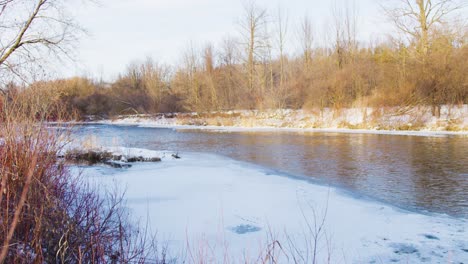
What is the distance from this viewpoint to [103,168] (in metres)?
9.07

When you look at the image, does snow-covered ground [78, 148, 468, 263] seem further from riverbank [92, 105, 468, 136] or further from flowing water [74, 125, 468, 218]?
riverbank [92, 105, 468, 136]

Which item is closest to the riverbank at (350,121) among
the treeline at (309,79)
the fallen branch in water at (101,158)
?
the treeline at (309,79)

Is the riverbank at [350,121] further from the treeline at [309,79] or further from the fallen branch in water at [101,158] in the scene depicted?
the fallen branch in water at [101,158]

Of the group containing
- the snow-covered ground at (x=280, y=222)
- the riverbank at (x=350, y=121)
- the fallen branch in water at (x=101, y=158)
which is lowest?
the snow-covered ground at (x=280, y=222)

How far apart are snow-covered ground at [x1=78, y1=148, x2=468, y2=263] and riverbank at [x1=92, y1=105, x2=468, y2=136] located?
1395 centimetres

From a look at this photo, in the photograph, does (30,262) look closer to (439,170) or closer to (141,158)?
(141,158)

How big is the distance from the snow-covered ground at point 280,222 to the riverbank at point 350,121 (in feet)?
45.8

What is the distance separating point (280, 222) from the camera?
4.75m

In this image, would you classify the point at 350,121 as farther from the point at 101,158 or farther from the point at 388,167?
the point at 101,158

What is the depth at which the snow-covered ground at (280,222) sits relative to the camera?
369 cm

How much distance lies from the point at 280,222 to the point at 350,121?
1914 cm

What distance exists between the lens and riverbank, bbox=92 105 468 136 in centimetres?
1861

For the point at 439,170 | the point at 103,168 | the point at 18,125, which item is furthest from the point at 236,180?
the point at 439,170

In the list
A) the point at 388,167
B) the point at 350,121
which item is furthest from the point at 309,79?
the point at 388,167
